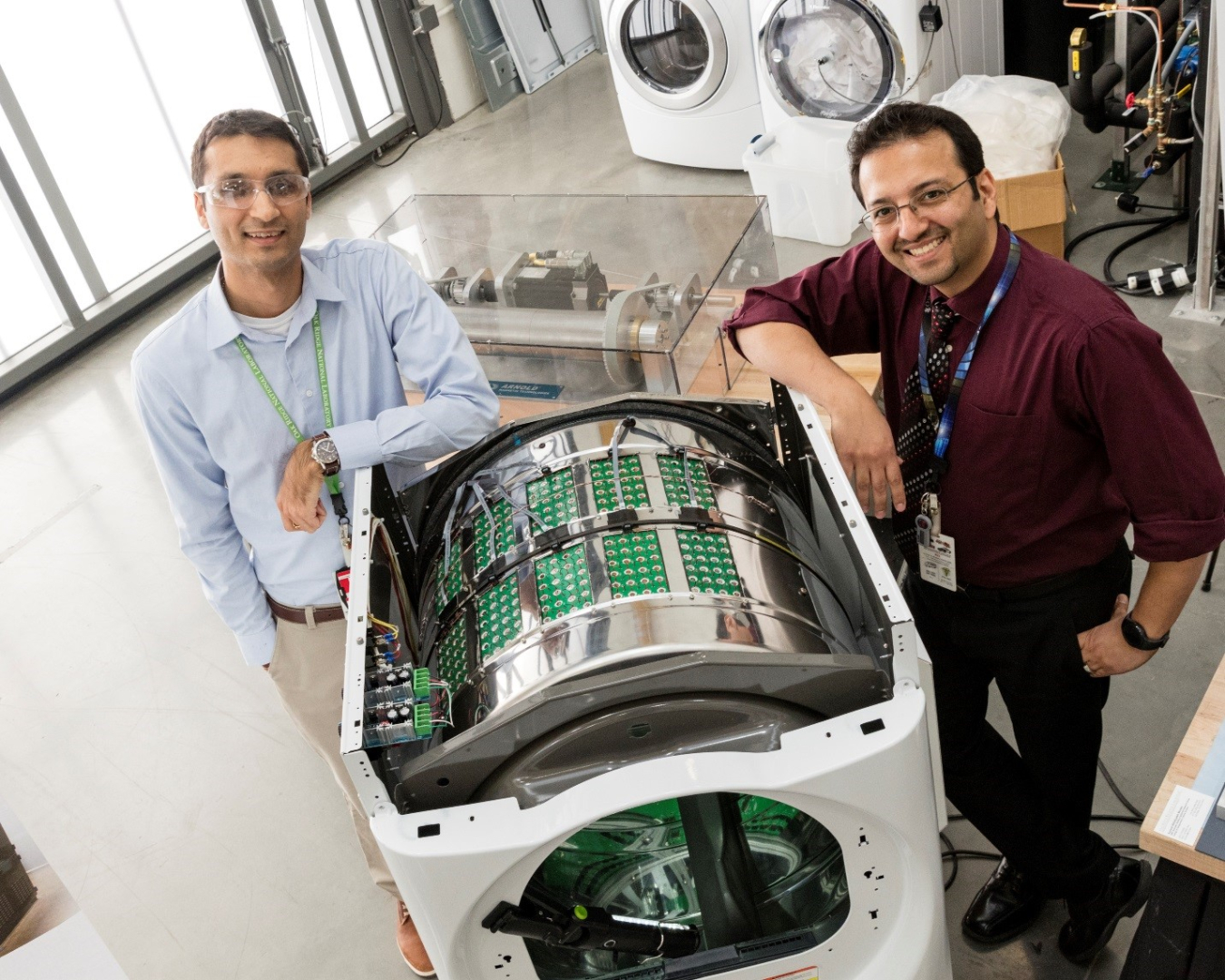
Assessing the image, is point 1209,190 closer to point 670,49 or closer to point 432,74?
point 670,49

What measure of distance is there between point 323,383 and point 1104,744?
6.02 feet

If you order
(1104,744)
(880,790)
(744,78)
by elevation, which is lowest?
(1104,744)

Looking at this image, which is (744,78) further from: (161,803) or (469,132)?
(161,803)

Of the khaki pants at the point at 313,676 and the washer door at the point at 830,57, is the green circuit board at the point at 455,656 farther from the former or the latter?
the washer door at the point at 830,57

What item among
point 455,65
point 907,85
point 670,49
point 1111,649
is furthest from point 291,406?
point 455,65

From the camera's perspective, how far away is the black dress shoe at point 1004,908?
7.46 feet

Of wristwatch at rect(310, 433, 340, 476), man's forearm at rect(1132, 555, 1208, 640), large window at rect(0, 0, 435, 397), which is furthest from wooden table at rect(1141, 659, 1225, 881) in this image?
large window at rect(0, 0, 435, 397)

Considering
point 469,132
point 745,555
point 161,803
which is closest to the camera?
point 745,555

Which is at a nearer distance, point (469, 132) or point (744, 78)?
point (744, 78)

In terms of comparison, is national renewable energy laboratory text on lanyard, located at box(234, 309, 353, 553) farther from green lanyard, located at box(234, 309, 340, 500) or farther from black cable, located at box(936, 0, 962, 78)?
black cable, located at box(936, 0, 962, 78)

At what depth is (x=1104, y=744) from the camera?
2596 millimetres

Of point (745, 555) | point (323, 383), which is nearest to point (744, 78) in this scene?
point (323, 383)

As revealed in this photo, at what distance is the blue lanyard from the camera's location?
1.67m

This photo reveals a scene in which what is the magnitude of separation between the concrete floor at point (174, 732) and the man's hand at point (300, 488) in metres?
1.15
